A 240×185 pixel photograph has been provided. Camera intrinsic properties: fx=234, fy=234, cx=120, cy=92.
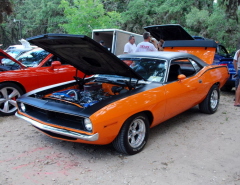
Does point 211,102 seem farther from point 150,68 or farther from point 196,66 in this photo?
point 150,68

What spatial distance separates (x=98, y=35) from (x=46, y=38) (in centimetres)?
839

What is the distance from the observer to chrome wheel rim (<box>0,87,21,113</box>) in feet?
16.9

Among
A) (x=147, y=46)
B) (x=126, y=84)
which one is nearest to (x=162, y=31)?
(x=147, y=46)

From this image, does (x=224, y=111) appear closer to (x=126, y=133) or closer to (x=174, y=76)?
(x=174, y=76)

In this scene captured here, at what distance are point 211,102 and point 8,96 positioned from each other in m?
4.64

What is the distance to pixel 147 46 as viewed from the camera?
6.47 metres

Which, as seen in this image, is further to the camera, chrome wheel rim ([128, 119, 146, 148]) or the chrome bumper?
chrome wheel rim ([128, 119, 146, 148])

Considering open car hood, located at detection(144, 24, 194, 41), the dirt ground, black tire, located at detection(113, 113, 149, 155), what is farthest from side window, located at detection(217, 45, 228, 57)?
black tire, located at detection(113, 113, 149, 155)

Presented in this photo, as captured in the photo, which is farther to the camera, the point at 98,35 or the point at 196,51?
the point at 98,35

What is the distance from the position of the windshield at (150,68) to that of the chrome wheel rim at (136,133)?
0.89 metres

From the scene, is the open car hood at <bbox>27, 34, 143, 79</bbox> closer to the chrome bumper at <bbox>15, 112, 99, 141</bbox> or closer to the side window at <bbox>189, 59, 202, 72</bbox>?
the chrome bumper at <bbox>15, 112, 99, 141</bbox>

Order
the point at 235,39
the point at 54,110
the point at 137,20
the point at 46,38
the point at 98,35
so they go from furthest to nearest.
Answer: the point at 137,20 → the point at 235,39 → the point at 98,35 → the point at 46,38 → the point at 54,110

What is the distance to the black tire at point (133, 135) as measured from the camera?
328 cm

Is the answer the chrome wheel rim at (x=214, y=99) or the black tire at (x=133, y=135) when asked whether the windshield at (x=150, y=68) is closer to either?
the black tire at (x=133, y=135)
